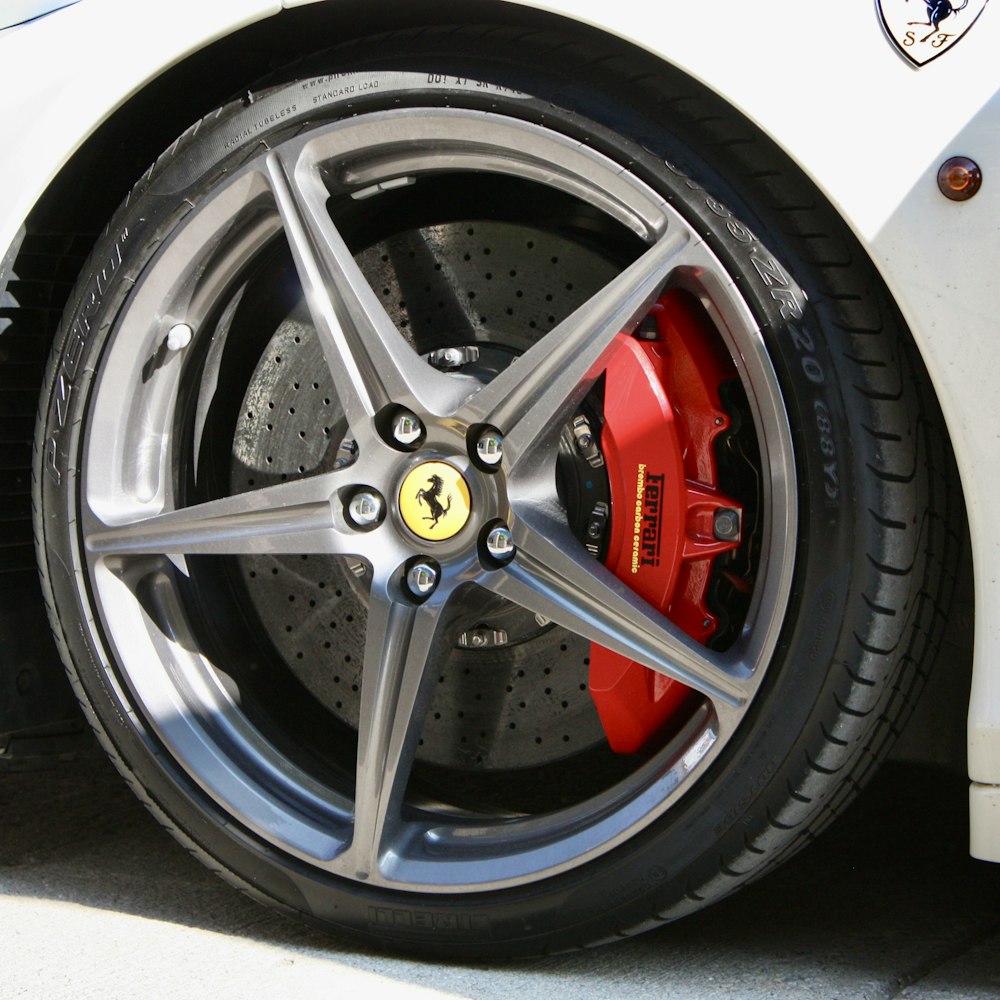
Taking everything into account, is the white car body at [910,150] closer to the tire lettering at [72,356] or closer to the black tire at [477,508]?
the black tire at [477,508]

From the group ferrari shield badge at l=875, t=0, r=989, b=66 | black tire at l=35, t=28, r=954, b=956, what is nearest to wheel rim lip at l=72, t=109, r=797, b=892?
black tire at l=35, t=28, r=954, b=956

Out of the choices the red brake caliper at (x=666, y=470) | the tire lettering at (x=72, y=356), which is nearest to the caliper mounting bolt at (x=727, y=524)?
the red brake caliper at (x=666, y=470)

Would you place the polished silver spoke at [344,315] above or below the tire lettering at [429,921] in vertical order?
above

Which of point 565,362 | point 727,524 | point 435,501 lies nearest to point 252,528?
point 435,501

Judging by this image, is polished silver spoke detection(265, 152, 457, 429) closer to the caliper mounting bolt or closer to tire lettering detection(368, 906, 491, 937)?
the caliper mounting bolt

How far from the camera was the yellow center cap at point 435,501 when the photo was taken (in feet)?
4.89

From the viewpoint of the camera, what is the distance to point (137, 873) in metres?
1.86

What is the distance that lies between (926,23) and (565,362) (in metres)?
0.51

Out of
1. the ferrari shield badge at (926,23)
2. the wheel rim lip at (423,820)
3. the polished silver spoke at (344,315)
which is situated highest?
the ferrari shield badge at (926,23)

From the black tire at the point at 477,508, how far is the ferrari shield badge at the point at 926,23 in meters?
0.17

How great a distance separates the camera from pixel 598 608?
1.44 m

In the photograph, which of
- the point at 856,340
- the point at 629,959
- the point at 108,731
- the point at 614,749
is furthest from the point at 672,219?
the point at 108,731

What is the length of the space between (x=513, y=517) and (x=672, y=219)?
0.39m

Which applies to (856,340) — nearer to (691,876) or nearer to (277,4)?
(691,876)
